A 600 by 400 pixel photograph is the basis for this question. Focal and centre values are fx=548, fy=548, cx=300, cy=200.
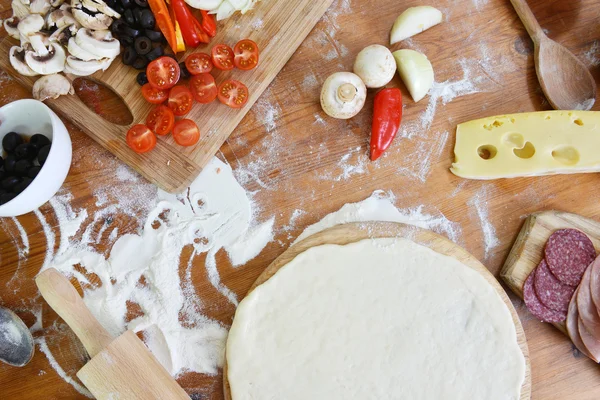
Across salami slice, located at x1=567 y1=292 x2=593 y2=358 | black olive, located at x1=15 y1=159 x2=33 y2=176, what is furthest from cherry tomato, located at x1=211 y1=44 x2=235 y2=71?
salami slice, located at x1=567 y1=292 x2=593 y2=358

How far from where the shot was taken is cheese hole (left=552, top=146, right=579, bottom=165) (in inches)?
106

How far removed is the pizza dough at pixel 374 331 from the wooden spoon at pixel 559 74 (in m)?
1.05

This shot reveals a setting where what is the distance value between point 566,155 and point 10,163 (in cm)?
268

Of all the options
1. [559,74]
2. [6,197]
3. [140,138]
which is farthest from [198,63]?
[559,74]

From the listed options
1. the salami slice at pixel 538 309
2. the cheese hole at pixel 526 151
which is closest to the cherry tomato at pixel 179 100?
the cheese hole at pixel 526 151

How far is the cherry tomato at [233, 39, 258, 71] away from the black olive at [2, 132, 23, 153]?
110 cm

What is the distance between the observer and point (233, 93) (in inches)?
104

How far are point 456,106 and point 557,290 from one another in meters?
1.02

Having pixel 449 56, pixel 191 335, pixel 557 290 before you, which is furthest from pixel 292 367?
pixel 449 56

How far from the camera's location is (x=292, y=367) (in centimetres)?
248

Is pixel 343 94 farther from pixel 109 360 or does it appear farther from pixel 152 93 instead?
pixel 109 360

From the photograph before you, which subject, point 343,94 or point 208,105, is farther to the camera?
point 208,105

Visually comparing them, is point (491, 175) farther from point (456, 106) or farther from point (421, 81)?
point (421, 81)

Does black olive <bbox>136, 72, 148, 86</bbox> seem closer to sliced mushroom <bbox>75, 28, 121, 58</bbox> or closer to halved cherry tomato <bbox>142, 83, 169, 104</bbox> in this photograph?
halved cherry tomato <bbox>142, 83, 169, 104</bbox>
